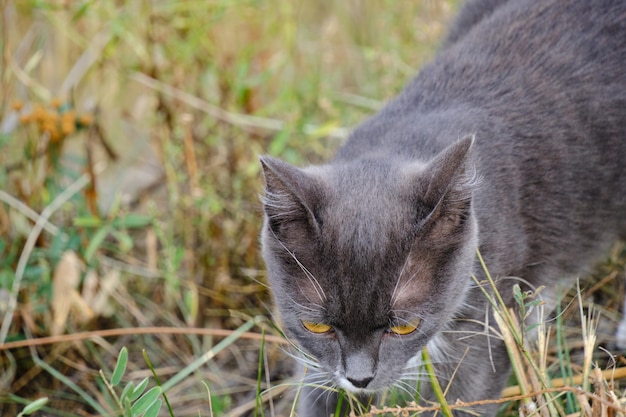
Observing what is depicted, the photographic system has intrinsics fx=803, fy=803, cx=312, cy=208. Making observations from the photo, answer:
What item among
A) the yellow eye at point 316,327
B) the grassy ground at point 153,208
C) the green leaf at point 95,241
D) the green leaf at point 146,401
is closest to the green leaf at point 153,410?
the green leaf at point 146,401

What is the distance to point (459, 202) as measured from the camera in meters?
2.01

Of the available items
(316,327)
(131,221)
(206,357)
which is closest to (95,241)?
(131,221)

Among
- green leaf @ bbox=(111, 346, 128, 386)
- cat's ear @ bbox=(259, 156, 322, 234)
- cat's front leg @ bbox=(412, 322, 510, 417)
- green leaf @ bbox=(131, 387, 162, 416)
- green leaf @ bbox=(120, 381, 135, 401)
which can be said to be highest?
cat's ear @ bbox=(259, 156, 322, 234)

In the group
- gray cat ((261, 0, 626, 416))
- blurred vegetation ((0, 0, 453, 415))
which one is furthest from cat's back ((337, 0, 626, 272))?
blurred vegetation ((0, 0, 453, 415))

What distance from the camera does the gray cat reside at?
6.53 ft

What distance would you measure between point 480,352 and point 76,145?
3.05m

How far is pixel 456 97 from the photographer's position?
103 inches

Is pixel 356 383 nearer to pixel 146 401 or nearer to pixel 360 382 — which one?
pixel 360 382

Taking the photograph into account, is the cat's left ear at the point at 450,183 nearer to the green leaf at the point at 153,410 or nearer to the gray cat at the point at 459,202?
the gray cat at the point at 459,202

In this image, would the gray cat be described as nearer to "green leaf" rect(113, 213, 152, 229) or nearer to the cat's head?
the cat's head

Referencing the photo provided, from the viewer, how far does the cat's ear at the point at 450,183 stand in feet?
6.20

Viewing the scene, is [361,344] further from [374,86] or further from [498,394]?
[374,86]

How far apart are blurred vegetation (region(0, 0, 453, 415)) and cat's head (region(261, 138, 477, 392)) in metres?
0.86

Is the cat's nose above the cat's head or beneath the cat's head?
beneath
